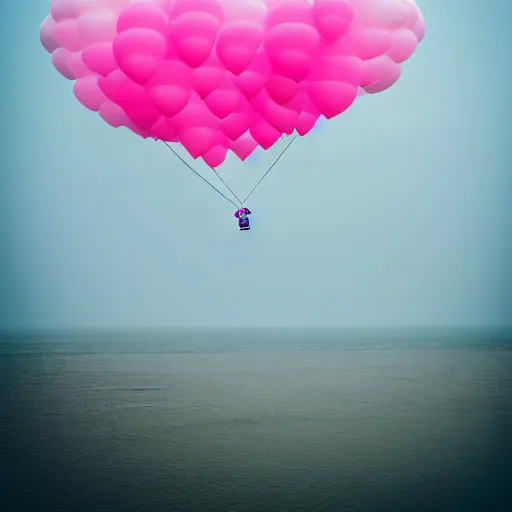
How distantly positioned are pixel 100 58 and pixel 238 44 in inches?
85.6

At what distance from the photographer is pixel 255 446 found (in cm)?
1393

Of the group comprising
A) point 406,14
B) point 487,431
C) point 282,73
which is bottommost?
point 487,431

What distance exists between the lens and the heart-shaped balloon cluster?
29.4 feet

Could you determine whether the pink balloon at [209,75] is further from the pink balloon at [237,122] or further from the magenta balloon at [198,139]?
the magenta balloon at [198,139]

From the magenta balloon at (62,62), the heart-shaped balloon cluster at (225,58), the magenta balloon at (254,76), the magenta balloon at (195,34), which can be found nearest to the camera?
the magenta balloon at (195,34)

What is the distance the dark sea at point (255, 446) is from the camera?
984 cm

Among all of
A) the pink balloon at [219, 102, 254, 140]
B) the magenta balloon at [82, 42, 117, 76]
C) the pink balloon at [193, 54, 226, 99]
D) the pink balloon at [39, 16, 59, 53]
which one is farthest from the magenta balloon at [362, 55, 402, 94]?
the pink balloon at [39, 16, 59, 53]

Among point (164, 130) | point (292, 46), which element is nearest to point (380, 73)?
point (292, 46)

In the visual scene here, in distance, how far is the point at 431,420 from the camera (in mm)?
18188

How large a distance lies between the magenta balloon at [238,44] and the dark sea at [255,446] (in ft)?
20.4

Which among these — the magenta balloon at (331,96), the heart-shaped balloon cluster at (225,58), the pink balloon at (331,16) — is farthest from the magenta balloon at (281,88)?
the pink balloon at (331,16)

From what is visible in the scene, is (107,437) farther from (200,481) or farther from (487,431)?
(487,431)

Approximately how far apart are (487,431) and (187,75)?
12.0 meters

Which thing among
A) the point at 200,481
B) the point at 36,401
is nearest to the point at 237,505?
the point at 200,481
